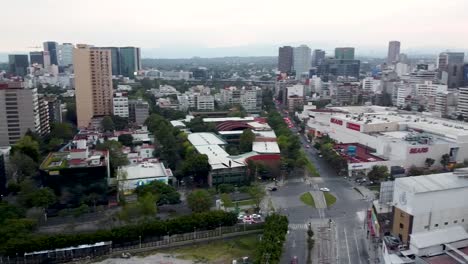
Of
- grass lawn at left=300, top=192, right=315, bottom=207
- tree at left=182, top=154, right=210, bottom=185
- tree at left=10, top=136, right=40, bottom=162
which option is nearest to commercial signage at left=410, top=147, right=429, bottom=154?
grass lawn at left=300, top=192, right=315, bottom=207

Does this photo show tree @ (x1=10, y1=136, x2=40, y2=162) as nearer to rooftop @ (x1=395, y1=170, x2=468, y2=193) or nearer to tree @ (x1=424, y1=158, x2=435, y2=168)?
rooftop @ (x1=395, y1=170, x2=468, y2=193)

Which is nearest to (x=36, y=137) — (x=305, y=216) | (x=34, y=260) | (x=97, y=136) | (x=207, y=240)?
(x=97, y=136)

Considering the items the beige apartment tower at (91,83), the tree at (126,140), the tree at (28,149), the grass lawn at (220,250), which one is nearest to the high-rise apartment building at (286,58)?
the beige apartment tower at (91,83)

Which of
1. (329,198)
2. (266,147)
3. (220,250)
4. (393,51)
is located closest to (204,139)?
(266,147)

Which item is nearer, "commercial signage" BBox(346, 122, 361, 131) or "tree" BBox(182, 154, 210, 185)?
"tree" BBox(182, 154, 210, 185)

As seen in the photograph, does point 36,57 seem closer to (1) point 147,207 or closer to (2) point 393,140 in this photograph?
(2) point 393,140

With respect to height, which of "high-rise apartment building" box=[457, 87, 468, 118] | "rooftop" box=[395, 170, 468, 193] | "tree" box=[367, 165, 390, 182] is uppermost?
"high-rise apartment building" box=[457, 87, 468, 118]
